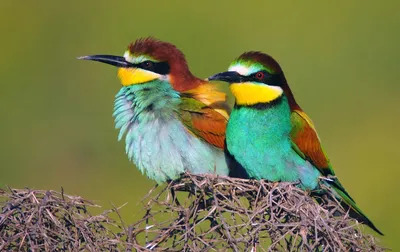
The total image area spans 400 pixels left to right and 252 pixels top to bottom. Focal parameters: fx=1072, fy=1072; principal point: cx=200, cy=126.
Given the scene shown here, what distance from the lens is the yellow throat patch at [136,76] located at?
3461 millimetres

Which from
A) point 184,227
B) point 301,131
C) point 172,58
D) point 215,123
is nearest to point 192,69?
point 172,58

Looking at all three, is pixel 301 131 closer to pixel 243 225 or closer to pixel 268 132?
pixel 268 132

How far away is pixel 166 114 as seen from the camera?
11.0ft

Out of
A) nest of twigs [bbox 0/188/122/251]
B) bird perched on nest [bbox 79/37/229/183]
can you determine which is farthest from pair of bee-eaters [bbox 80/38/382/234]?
nest of twigs [bbox 0/188/122/251]

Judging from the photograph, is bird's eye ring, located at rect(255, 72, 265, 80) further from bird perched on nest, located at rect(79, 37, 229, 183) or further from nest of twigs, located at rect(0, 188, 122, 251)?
nest of twigs, located at rect(0, 188, 122, 251)

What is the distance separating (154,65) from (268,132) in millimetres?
495

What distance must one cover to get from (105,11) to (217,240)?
4.41 m

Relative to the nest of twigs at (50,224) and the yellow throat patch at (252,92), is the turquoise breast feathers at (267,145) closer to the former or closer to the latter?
the yellow throat patch at (252,92)

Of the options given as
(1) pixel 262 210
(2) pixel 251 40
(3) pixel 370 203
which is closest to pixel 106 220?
(1) pixel 262 210

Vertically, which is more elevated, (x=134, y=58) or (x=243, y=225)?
(x=134, y=58)

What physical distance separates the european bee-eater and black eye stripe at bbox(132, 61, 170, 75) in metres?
0.30

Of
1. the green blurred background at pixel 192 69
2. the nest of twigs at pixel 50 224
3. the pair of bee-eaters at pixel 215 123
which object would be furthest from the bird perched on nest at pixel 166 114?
the green blurred background at pixel 192 69

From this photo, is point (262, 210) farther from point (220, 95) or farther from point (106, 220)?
point (220, 95)

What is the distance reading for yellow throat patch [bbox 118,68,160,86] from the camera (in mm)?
3461
